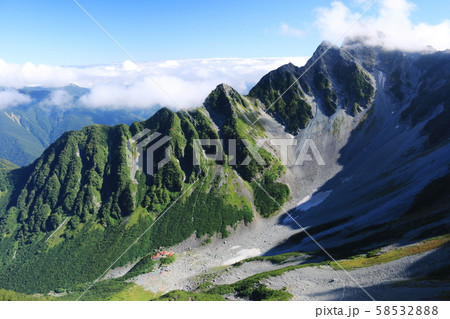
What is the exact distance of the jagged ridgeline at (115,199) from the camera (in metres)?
138

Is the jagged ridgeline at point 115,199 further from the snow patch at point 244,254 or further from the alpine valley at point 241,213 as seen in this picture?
the snow patch at point 244,254

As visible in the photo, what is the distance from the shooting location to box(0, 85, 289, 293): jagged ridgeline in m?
138

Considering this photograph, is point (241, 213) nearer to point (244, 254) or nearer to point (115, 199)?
point (244, 254)

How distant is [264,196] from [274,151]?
40.2 m

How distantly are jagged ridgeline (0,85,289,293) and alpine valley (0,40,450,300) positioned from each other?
83cm

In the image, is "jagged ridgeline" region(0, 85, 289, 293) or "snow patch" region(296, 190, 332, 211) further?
"snow patch" region(296, 190, 332, 211)

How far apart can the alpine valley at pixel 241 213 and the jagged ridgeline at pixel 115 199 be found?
2.72 feet

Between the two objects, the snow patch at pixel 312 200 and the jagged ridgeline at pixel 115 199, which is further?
the snow patch at pixel 312 200

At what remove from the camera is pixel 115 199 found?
161 meters

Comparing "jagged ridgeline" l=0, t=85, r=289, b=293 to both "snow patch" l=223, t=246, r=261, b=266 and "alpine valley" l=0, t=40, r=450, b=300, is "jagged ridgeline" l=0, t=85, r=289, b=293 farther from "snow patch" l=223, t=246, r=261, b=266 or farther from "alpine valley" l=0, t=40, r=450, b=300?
"snow patch" l=223, t=246, r=261, b=266

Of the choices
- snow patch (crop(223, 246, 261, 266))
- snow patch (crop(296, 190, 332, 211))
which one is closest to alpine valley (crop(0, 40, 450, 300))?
snow patch (crop(223, 246, 261, 266))

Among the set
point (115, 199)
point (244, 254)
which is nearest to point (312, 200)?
point (244, 254)

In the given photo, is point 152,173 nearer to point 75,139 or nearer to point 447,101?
point 75,139

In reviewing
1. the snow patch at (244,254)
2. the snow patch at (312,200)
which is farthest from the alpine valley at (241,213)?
the snow patch at (312,200)
